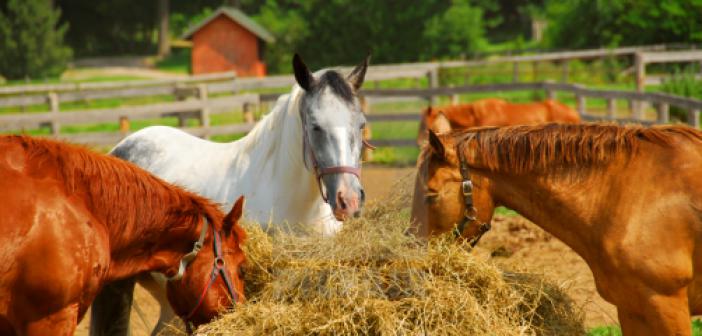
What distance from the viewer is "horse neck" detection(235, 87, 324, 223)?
16.1 feet

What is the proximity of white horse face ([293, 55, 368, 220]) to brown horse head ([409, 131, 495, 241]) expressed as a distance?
0.34m

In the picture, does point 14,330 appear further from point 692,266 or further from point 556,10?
point 556,10

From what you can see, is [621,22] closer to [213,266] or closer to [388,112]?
[388,112]

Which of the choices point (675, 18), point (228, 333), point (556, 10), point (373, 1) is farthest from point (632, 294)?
point (373, 1)

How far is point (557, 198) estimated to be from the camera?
4.54 meters

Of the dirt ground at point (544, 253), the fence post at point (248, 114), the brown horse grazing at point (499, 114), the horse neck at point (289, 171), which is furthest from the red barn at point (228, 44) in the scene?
the horse neck at point (289, 171)

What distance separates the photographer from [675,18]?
96.1 ft

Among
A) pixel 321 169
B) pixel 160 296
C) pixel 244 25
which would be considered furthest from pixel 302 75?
pixel 244 25

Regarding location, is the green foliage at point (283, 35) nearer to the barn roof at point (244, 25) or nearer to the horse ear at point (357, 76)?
the barn roof at point (244, 25)

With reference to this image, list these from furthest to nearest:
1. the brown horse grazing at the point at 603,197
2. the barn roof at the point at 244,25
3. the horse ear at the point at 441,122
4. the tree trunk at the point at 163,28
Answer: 1. the tree trunk at the point at 163,28
2. the barn roof at the point at 244,25
3. the horse ear at the point at 441,122
4. the brown horse grazing at the point at 603,197

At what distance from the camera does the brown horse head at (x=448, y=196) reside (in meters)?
4.57

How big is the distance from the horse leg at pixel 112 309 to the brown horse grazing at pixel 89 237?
2.71 feet

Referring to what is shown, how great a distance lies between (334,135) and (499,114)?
28.9ft

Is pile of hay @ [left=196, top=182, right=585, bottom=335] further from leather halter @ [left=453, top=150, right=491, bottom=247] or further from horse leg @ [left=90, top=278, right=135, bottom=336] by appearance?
horse leg @ [left=90, top=278, right=135, bottom=336]
